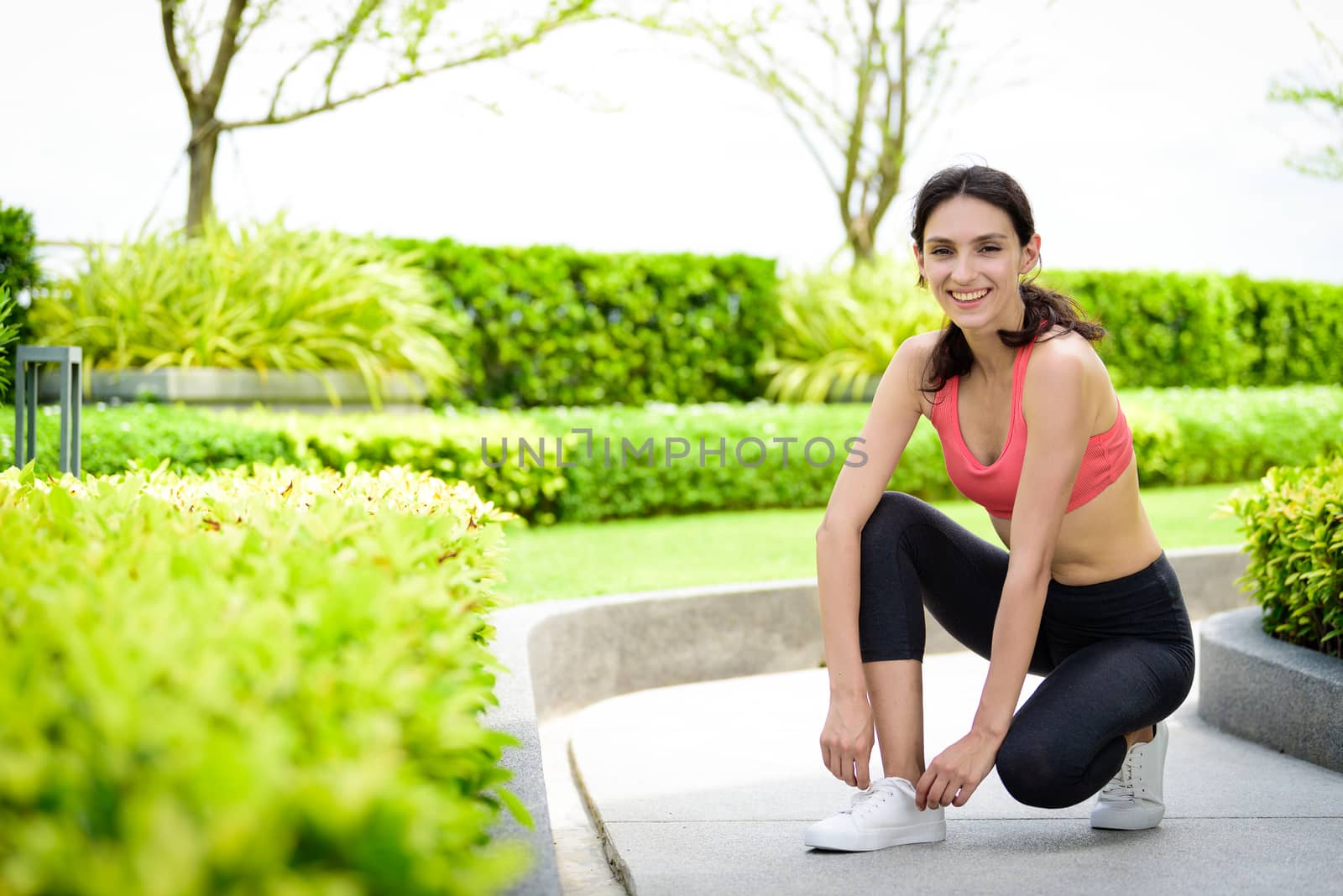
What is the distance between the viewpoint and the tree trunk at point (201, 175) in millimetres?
7699

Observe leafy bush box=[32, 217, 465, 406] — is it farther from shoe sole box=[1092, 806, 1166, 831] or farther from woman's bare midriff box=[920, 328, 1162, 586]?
shoe sole box=[1092, 806, 1166, 831]

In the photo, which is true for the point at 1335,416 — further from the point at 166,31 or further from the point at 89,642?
the point at 89,642

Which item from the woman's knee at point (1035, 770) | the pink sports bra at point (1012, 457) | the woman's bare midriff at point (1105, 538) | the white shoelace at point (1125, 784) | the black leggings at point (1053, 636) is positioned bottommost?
the white shoelace at point (1125, 784)

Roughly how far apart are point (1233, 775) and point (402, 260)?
20.4 feet

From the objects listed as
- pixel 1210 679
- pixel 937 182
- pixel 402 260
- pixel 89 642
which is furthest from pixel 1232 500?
pixel 402 260

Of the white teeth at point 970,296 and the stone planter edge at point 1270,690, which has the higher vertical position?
the white teeth at point 970,296

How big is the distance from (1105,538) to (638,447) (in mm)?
4350

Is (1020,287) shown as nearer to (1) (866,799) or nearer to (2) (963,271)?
(2) (963,271)

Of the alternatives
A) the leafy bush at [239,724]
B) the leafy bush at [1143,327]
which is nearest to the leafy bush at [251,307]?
the leafy bush at [1143,327]

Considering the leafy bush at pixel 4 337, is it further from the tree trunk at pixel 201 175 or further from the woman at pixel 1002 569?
the tree trunk at pixel 201 175

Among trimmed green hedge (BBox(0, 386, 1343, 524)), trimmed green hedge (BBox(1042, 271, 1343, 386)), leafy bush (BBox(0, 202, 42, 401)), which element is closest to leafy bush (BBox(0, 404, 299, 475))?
trimmed green hedge (BBox(0, 386, 1343, 524))

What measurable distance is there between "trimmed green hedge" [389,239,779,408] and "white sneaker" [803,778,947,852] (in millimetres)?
6521

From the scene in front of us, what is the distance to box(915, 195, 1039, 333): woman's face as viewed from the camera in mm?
2242

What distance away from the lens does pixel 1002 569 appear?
95.5 inches
